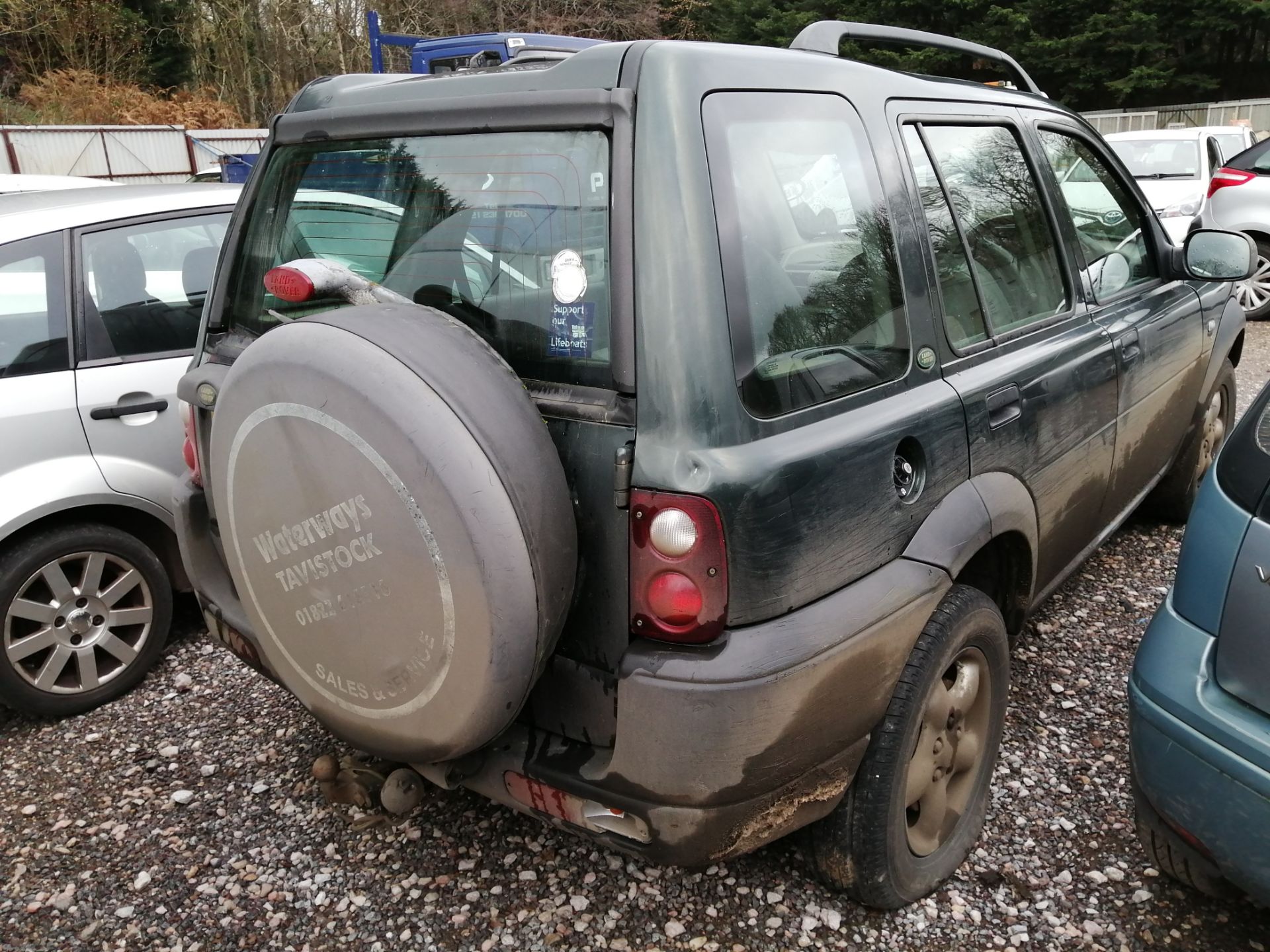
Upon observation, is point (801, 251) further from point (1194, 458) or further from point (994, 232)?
point (1194, 458)

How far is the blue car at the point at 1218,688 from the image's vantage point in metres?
1.86

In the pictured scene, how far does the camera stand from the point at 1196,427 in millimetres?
4301

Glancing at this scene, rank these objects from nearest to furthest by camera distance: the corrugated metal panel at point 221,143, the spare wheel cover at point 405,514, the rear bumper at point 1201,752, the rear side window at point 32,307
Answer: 1. the spare wheel cover at point 405,514
2. the rear bumper at point 1201,752
3. the rear side window at point 32,307
4. the corrugated metal panel at point 221,143

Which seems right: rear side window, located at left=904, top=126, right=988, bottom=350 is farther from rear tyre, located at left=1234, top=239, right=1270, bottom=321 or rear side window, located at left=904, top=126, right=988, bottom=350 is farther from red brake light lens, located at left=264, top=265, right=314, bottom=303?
rear tyre, located at left=1234, top=239, right=1270, bottom=321

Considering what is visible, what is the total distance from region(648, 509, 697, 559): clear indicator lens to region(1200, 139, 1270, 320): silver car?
9479 millimetres

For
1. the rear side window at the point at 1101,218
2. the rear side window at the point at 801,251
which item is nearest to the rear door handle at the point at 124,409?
the rear side window at the point at 801,251

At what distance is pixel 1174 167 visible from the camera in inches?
441

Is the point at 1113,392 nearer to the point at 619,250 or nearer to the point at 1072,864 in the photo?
the point at 1072,864

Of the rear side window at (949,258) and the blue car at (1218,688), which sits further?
the rear side window at (949,258)

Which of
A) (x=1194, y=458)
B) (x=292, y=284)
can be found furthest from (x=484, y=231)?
(x=1194, y=458)

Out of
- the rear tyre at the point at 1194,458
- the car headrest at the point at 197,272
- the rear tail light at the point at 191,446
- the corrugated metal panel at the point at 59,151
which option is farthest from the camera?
the corrugated metal panel at the point at 59,151

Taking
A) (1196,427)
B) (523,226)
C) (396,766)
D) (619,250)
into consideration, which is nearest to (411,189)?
(523,226)

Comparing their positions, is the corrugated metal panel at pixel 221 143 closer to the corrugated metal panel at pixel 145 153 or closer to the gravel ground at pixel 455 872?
the corrugated metal panel at pixel 145 153

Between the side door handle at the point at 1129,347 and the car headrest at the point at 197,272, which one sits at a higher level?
the car headrest at the point at 197,272
